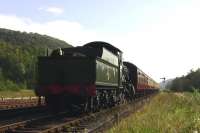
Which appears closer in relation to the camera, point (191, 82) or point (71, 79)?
point (71, 79)

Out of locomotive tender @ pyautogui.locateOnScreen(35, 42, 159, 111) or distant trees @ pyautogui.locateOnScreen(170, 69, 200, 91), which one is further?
distant trees @ pyautogui.locateOnScreen(170, 69, 200, 91)

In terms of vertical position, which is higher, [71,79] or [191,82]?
[191,82]

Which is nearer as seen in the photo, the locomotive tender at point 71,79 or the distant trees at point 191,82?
the locomotive tender at point 71,79

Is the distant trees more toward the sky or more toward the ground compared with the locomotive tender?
more toward the sky

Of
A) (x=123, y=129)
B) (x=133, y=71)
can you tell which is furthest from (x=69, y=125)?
(x=133, y=71)

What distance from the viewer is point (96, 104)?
23.8 meters

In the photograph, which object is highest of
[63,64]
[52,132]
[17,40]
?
[17,40]

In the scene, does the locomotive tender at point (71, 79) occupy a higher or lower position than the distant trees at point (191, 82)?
lower

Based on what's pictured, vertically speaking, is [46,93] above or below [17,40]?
below

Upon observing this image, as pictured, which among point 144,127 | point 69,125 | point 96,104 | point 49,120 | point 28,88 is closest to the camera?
point 144,127

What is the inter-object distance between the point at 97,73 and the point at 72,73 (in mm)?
1159

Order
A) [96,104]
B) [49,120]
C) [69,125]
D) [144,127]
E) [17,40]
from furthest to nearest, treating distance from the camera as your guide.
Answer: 1. [17,40]
2. [96,104]
3. [49,120]
4. [69,125]
5. [144,127]

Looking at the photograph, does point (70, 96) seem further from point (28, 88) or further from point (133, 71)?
point (28, 88)

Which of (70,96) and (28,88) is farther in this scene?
(28,88)
